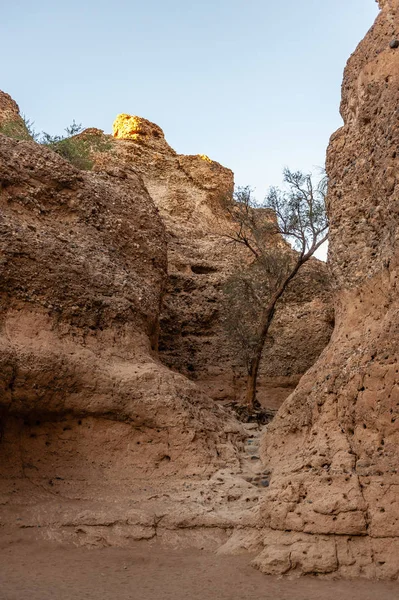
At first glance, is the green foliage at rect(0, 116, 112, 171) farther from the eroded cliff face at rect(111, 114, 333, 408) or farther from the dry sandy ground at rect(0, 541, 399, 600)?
the dry sandy ground at rect(0, 541, 399, 600)

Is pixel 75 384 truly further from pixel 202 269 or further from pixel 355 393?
pixel 202 269

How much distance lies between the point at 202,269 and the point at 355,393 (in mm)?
9623

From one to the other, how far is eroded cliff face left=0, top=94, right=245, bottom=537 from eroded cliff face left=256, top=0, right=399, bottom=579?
161cm

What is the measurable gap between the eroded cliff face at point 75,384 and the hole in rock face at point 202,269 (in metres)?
5.99

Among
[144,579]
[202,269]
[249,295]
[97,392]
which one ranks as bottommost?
[144,579]

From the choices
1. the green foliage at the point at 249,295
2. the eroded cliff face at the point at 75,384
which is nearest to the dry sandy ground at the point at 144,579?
the eroded cliff face at the point at 75,384

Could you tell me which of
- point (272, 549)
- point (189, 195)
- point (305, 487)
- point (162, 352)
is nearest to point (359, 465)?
point (305, 487)

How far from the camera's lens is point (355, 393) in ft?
27.0

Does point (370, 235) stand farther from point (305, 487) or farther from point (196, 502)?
point (196, 502)

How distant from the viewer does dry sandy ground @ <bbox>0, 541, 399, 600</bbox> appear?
6.71 m

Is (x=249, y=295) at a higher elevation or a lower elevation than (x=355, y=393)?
higher

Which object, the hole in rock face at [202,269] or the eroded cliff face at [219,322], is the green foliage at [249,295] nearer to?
the eroded cliff face at [219,322]

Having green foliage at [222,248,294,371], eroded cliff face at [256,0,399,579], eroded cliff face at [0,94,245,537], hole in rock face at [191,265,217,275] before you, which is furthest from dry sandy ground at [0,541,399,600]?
hole in rock face at [191,265,217,275]

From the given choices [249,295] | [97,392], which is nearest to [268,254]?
[249,295]
